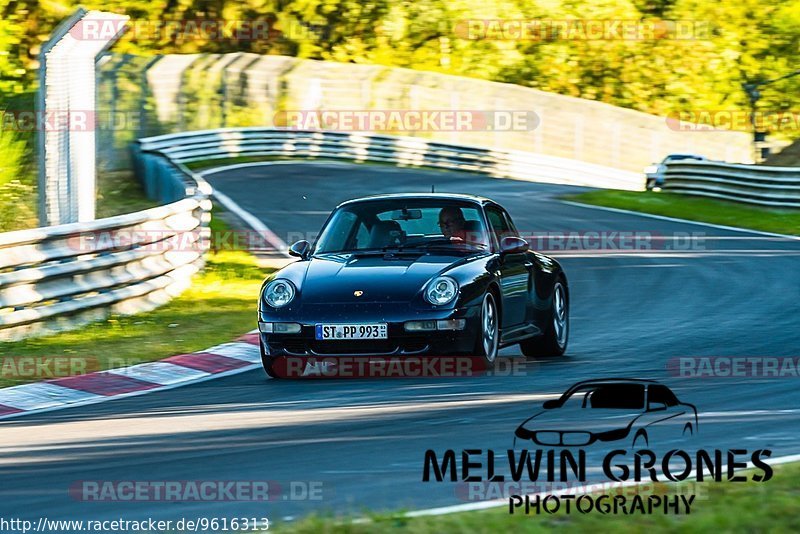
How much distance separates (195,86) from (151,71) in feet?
6.83

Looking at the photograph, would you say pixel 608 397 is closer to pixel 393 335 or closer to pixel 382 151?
pixel 393 335

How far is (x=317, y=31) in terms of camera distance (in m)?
53.7

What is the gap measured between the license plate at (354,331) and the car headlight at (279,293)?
1.18 feet

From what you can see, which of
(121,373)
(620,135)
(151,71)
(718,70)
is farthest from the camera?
(718,70)

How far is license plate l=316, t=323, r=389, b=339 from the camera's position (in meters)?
9.64

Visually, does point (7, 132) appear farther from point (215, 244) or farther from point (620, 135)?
point (620, 135)

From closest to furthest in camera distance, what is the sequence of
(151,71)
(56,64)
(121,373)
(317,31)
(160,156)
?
(121,373), (56,64), (160,156), (151,71), (317,31)

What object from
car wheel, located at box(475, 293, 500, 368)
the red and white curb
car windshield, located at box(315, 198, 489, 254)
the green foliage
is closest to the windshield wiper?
car windshield, located at box(315, 198, 489, 254)

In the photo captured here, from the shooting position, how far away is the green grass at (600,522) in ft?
17.0

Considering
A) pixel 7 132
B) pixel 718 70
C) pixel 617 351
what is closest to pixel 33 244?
pixel 617 351

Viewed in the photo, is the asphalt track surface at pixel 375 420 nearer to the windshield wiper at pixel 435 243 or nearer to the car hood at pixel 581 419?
the car hood at pixel 581 419

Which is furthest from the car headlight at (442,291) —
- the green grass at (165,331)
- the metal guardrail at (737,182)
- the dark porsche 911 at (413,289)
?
the metal guardrail at (737,182)

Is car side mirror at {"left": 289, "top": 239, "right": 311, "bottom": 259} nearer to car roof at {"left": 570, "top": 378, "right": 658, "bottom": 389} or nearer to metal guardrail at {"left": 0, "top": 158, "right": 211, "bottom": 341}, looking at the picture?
metal guardrail at {"left": 0, "top": 158, "right": 211, "bottom": 341}

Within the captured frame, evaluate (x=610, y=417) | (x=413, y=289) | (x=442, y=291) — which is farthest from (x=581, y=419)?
(x=413, y=289)
